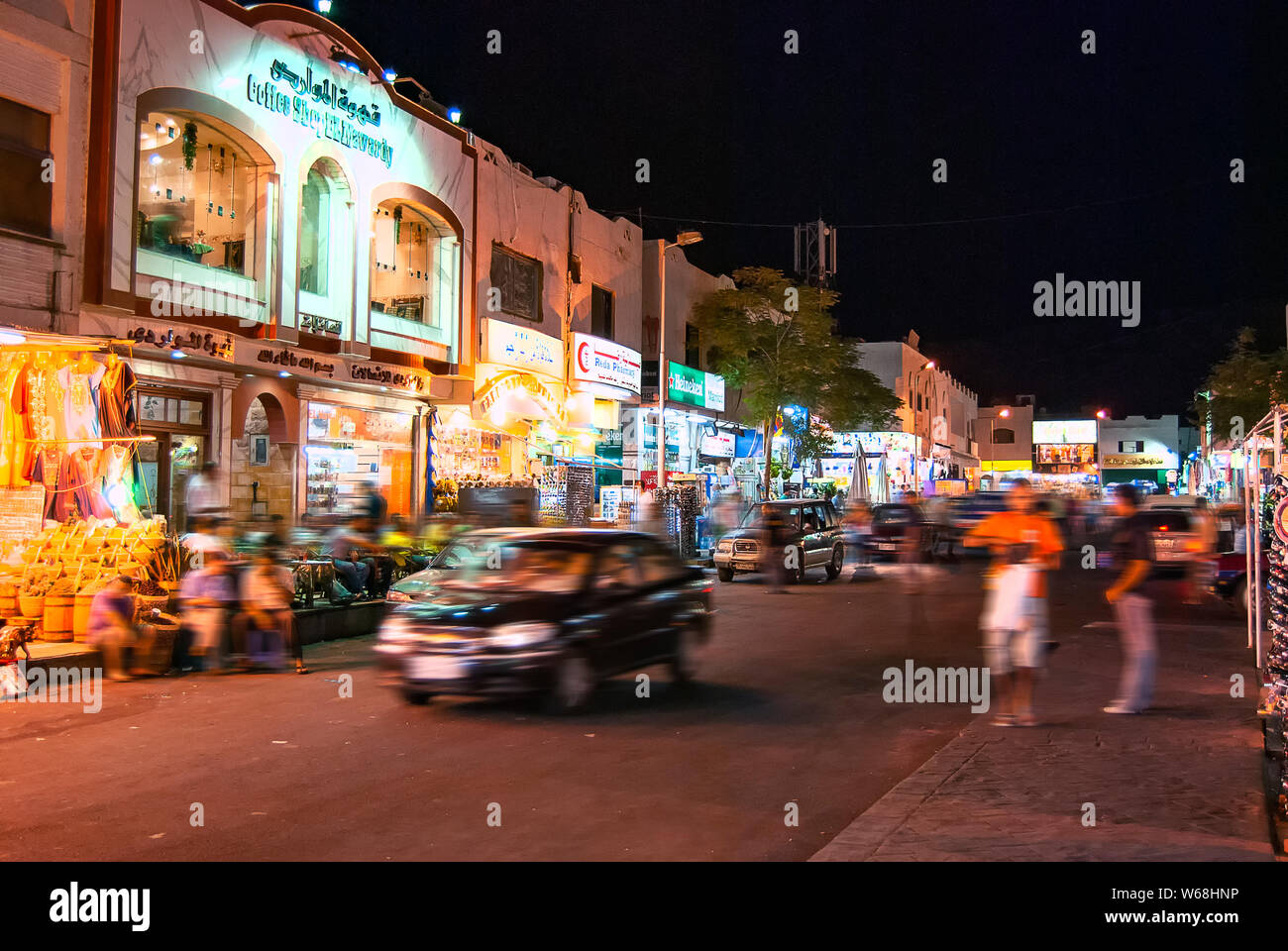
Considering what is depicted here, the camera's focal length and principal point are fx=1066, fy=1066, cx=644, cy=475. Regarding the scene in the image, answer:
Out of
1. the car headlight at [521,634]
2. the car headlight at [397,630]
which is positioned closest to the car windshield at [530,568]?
the car headlight at [521,634]

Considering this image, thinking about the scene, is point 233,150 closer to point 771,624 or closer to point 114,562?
point 114,562

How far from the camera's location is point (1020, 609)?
8.98 m

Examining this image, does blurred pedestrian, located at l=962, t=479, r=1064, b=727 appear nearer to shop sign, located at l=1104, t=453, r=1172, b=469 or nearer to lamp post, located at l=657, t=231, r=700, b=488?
lamp post, located at l=657, t=231, r=700, b=488

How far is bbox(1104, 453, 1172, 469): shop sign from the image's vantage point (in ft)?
338

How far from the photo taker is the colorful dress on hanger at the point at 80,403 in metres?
13.3

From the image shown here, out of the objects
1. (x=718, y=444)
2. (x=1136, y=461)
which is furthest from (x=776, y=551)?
(x=1136, y=461)

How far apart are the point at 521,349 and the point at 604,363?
3862 millimetres

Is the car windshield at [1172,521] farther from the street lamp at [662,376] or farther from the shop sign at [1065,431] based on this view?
the shop sign at [1065,431]

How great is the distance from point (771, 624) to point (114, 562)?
887 cm

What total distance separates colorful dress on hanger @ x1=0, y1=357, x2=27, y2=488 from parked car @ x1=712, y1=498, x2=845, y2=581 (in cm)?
1377

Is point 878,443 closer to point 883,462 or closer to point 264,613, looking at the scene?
point 883,462

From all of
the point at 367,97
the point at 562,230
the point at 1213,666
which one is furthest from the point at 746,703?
the point at 562,230

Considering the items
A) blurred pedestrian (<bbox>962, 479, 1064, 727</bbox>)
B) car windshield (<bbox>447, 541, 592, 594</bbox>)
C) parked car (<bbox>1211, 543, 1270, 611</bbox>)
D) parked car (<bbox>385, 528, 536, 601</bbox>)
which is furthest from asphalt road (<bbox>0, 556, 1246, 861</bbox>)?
parked car (<bbox>1211, 543, 1270, 611</bbox>)

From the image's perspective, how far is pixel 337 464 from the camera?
20969 millimetres
